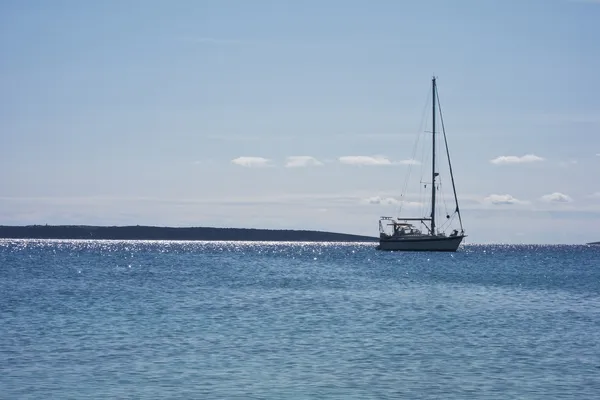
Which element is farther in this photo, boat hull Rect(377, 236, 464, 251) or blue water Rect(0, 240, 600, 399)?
boat hull Rect(377, 236, 464, 251)

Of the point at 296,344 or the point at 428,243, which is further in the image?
the point at 428,243

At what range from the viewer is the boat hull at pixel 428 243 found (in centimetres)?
14500

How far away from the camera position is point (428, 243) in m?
148

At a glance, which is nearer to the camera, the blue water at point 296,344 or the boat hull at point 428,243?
the blue water at point 296,344

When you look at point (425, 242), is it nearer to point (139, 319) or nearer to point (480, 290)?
point (480, 290)

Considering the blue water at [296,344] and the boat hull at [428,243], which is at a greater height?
the boat hull at [428,243]

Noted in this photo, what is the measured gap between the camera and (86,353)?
110 feet

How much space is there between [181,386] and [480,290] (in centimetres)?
4998

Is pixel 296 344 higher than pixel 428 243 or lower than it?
lower

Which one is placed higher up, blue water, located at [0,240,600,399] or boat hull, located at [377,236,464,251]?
boat hull, located at [377,236,464,251]

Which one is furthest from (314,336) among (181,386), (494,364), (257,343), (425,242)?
(425,242)

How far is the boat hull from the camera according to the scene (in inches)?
5709

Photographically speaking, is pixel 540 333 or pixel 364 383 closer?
pixel 364 383

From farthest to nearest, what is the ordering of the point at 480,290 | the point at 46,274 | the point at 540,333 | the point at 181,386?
the point at 46,274 → the point at 480,290 → the point at 540,333 → the point at 181,386
